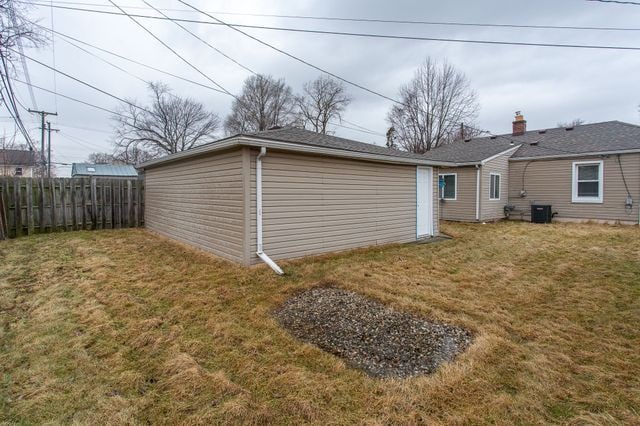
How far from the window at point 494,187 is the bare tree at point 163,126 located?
23673mm

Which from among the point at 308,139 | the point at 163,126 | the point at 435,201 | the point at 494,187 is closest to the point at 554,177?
the point at 494,187

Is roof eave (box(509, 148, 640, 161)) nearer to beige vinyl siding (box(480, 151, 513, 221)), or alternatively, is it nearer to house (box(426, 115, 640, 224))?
house (box(426, 115, 640, 224))

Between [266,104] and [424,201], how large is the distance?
22.6 metres

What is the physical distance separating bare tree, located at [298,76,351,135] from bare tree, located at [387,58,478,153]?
460 cm

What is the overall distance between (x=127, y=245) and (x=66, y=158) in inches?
1352

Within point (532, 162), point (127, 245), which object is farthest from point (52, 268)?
point (532, 162)

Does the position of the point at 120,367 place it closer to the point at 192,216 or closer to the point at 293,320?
the point at 293,320

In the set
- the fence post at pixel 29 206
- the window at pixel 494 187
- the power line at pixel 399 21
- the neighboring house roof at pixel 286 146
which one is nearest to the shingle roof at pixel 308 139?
the neighboring house roof at pixel 286 146

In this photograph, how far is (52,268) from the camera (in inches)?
231

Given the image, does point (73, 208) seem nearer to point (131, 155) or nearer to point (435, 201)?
point (435, 201)

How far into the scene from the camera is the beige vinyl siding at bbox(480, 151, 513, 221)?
503 inches

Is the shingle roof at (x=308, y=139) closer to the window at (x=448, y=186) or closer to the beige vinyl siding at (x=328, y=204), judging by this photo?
the beige vinyl siding at (x=328, y=204)

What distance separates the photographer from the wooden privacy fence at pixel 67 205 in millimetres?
9227

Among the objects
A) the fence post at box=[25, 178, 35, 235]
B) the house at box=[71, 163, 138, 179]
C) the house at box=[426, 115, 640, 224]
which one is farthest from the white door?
the house at box=[71, 163, 138, 179]
